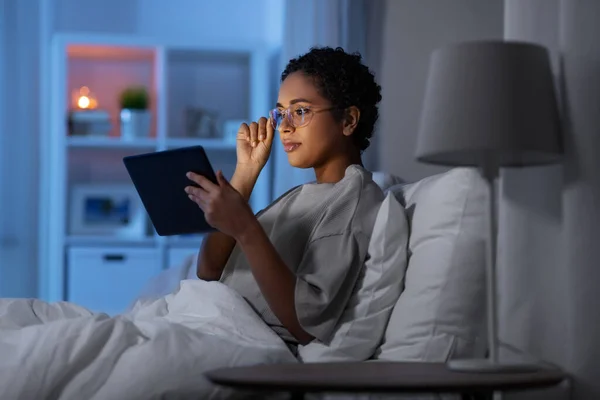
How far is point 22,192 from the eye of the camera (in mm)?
4922

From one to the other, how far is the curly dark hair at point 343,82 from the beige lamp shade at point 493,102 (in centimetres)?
70

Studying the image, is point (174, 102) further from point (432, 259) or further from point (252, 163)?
point (432, 259)

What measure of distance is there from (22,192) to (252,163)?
2.90 m

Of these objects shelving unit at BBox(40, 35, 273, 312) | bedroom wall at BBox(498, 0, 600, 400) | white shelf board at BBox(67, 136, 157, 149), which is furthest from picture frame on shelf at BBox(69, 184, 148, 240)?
bedroom wall at BBox(498, 0, 600, 400)

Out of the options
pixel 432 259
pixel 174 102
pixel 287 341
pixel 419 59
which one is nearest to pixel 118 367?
Answer: pixel 287 341

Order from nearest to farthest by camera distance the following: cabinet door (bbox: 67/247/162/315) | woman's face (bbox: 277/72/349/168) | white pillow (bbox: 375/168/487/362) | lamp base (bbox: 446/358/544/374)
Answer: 1. lamp base (bbox: 446/358/544/374)
2. white pillow (bbox: 375/168/487/362)
3. woman's face (bbox: 277/72/349/168)
4. cabinet door (bbox: 67/247/162/315)

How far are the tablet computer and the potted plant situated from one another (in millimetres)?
3012

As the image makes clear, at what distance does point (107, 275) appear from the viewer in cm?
482

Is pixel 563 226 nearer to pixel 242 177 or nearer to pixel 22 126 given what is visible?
pixel 242 177

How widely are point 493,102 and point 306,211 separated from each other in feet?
2.35

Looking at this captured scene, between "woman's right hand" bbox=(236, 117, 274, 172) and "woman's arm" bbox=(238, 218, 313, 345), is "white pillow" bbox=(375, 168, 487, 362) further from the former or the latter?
"woman's right hand" bbox=(236, 117, 274, 172)

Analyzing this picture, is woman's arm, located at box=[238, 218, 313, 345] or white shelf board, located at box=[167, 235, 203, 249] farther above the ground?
woman's arm, located at box=[238, 218, 313, 345]

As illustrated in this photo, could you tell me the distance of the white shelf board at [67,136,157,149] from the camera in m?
4.89

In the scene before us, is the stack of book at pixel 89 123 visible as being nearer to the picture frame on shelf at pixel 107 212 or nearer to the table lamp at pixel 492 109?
the picture frame on shelf at pixel 107 212
